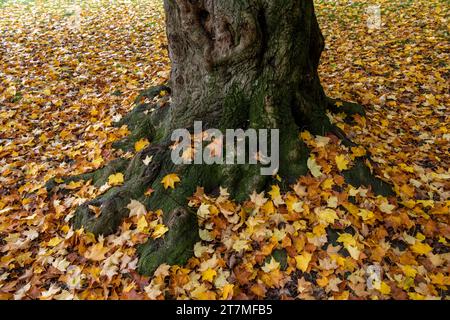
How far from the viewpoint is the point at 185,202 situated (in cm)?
354

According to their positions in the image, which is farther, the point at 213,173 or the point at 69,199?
the point at 69,199

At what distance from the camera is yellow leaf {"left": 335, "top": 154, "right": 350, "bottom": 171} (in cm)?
370

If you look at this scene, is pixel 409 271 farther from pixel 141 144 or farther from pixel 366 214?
pixel 141 144

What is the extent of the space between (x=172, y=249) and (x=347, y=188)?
180 cm

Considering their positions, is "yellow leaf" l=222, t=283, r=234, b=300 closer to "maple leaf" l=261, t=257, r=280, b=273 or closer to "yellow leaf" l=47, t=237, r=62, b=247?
"maple leaf" l=261, t=257, r=280, b=273

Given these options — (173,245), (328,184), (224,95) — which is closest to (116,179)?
(173,245)

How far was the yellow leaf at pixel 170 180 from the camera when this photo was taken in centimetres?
361

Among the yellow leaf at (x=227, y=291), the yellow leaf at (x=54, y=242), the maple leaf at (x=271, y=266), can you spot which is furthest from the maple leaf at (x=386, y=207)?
the yellow leaf at (x=54, y=242)

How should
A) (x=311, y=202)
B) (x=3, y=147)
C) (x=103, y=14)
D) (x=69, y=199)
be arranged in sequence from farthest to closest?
(x=103, y=14) < (x=3, y=147) < (x=69, y=199) < (x=311, y=202)

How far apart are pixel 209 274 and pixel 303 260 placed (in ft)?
2.70

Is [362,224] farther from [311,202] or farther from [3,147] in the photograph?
[3,147]

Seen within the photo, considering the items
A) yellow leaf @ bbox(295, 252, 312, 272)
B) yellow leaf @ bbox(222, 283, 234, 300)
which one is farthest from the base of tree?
yellow leaf @ bbox(295, 252, 312, 272)
